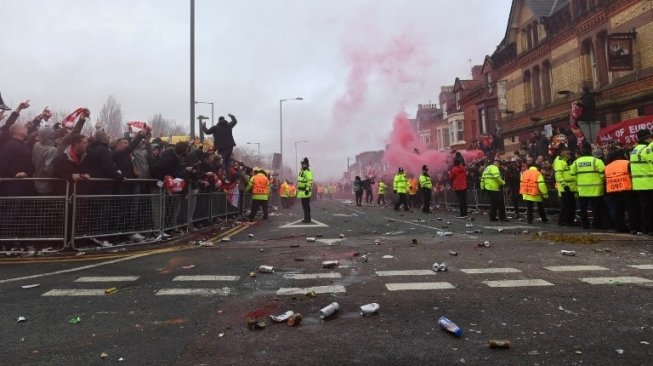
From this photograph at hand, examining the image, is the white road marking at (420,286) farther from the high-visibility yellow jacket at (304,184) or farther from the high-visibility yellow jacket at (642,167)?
the high-visibility yellow jacket at (304,184)

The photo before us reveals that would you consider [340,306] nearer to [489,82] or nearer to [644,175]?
[644,175]

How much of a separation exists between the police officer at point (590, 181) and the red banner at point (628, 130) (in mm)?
4114

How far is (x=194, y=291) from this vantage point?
16.8 feet

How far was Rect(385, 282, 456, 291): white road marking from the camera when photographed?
509 cm

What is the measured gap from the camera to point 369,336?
11.8 ft

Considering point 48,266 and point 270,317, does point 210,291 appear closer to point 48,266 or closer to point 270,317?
point 270,317

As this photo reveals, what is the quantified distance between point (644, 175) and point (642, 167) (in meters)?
0.16

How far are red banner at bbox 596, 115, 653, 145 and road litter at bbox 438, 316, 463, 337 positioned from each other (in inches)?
499

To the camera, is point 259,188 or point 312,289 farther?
point 259,188

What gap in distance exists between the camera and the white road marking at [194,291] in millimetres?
5004

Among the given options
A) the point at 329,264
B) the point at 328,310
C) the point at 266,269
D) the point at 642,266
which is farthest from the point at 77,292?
the point at 642,266

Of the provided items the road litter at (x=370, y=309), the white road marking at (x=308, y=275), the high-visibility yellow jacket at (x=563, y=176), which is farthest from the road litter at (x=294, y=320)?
the high-visibility yellow jacket at (x=563, y=176)

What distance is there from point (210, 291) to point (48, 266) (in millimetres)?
3156

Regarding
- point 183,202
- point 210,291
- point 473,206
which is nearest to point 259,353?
point 210,291
